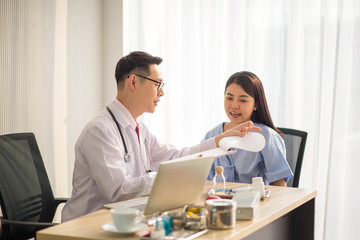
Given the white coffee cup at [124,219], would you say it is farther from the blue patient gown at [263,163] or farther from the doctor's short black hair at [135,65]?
the blue patient gown at [263,163]

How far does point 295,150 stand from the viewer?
276cm

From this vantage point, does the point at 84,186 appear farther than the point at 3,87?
No

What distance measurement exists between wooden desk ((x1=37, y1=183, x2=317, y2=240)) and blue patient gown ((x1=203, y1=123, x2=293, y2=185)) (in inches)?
12.2

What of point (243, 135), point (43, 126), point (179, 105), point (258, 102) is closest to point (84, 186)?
point (243, 135)

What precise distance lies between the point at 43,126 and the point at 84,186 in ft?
4.42

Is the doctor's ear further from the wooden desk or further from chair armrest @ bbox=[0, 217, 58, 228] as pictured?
chair armrest @ bbox=[0, 217, 58, 228]

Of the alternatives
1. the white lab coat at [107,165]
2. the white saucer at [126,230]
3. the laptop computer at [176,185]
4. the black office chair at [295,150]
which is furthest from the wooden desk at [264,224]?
the black office chair at [295,150]

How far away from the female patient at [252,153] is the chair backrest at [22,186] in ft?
3.00

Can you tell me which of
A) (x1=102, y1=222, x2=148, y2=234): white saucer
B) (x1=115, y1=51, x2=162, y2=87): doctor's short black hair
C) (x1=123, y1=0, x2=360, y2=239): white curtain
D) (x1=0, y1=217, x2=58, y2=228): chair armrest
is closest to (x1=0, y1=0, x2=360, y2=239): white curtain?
(x1=123, y1=0, x2=360, y2=239): white curtain

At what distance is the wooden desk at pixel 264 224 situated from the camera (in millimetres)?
1457

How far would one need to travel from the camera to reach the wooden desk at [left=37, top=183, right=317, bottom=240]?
4.78 ft

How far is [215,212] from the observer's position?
1.52 metres

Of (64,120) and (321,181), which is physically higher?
(64,120)

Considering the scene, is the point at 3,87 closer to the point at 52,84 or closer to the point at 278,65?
the point at 52,84
